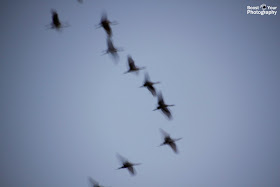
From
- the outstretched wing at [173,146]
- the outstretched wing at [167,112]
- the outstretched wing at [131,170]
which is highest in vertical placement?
the outstretched wing at [167,112]

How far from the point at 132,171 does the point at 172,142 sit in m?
1.89

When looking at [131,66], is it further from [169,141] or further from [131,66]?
[169,141]

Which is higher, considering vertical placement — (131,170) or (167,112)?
(167,112)

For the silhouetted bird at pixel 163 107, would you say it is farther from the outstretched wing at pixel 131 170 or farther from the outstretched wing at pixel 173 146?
the outstretched wing at pixel 131 170

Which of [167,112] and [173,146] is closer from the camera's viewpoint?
[167,112]

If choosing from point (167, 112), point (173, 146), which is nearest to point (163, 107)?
point (167, 112)

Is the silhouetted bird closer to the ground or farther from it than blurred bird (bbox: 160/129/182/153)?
farther from it

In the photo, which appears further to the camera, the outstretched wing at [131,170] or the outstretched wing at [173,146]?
the outstretched wing at [131,170]

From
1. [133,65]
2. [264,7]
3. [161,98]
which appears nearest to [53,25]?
[133,65]

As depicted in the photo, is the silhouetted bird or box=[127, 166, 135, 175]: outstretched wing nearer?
the silhouetted bird

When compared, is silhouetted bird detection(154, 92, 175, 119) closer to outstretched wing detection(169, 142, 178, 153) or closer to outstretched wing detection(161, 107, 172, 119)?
outstretched wing detection(161, 107, 172, 119)

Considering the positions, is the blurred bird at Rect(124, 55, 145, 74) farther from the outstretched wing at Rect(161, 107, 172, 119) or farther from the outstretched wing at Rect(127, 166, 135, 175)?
the outstretched wing at Rect(127, 166, 135, 175)

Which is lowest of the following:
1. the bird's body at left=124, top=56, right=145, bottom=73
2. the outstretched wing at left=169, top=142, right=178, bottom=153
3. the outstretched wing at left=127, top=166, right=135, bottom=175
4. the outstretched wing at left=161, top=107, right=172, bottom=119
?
the outstretched wing at left=127, top=166, right=135, bottom=175

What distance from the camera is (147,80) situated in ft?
45.4
